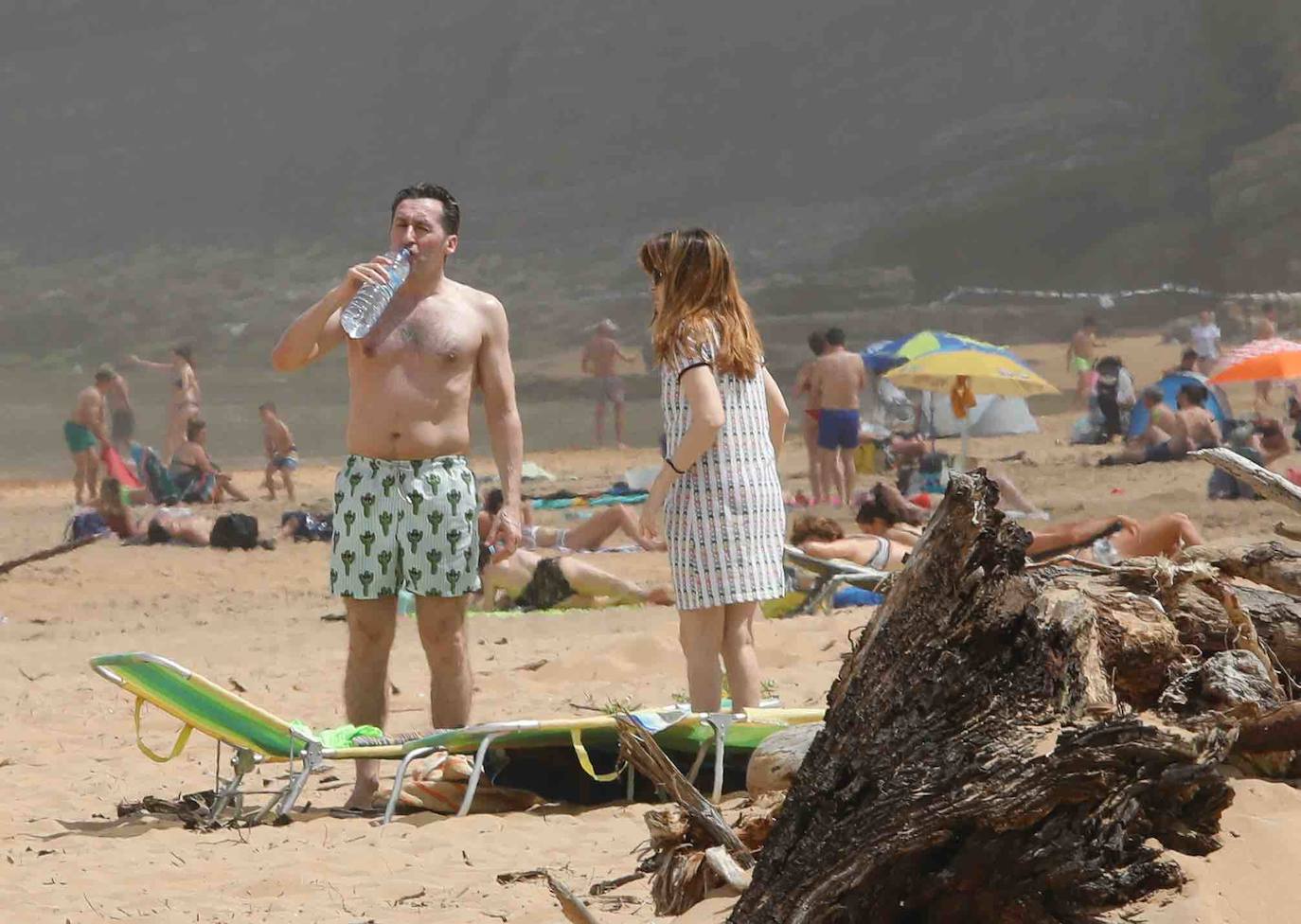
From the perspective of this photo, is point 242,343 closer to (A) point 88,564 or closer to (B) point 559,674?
(A) point 88,564

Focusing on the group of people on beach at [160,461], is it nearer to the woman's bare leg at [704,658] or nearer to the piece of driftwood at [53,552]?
the piece of driftwood at [53,552]

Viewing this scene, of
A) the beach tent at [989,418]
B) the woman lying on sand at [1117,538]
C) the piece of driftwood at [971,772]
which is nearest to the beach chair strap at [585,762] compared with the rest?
the piece of driftwood at [971,772]

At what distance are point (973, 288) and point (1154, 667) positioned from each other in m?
27.5

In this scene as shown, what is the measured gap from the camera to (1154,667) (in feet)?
10.1

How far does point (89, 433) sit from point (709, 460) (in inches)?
493

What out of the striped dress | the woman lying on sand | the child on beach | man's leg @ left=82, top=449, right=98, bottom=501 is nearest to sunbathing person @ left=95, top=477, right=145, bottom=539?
the child on beach

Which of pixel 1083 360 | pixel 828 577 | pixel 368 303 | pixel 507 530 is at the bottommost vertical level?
pixel 828 577

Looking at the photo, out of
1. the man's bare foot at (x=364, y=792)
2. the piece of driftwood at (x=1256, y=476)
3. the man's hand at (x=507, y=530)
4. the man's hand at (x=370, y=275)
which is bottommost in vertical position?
the man's bare foot at (x=364, y=792)

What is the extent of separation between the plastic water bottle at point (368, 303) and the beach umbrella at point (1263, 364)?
800 centimetres

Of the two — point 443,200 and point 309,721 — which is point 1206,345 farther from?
point 443,200

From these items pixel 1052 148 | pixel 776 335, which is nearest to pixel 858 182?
pixel 1052 148

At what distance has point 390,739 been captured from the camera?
4.54m

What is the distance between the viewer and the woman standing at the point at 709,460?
451 centimetres

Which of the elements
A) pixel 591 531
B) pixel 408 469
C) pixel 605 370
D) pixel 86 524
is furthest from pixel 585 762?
pixel 605 370
